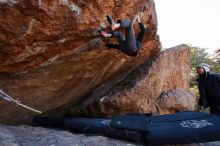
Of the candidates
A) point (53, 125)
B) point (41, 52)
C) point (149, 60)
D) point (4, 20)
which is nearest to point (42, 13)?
point (4, 20)

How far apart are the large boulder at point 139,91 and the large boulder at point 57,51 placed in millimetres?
335

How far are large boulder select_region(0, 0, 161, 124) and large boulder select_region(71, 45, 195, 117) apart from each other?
0.34m

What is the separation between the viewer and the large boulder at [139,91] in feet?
30.4

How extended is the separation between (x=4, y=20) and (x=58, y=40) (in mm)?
1431

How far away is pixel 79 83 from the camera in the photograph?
9.01m

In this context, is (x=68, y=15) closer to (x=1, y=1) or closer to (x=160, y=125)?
(x=1, y=1)

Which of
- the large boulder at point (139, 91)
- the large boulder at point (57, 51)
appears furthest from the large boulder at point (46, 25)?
the large boulder at point (139, 91)

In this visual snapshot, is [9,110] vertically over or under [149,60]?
under

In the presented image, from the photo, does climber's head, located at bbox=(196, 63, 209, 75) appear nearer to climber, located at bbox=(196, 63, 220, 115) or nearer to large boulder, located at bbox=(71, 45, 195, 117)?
climber, located at bbox=(196, 63, 220, 115)

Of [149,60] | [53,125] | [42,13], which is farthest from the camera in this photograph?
[149,60]

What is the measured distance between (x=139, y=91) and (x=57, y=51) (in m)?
3.49

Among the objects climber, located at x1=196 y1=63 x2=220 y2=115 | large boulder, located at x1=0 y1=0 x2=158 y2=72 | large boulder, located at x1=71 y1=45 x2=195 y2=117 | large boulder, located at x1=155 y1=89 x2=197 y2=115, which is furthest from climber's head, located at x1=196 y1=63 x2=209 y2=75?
large boulder, located at x1=155 y1=89 x2=197 y2=115

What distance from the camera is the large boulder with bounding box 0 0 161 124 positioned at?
5.76m

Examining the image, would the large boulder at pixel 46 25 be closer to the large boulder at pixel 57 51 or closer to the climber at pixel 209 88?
the large boulder at pixel 57 51
